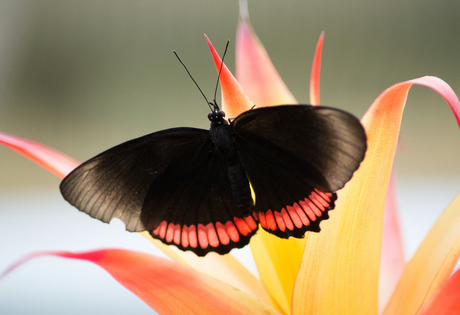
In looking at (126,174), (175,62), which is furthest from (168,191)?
(175,62)

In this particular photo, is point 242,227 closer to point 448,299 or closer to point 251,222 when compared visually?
point 251,222

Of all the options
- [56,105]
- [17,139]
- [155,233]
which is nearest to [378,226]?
[155,233]

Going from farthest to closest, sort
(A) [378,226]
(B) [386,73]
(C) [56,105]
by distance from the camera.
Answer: (C) [56,105] < (B) [386,73] < (A) [378,226]

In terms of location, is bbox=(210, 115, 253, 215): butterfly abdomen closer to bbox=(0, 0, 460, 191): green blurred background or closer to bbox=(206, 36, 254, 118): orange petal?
bbox=(206, 36, 254, 118): orange petal

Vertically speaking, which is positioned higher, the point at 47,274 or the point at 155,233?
the point at 155,233

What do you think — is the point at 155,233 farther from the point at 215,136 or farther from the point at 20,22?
the point at 20,22

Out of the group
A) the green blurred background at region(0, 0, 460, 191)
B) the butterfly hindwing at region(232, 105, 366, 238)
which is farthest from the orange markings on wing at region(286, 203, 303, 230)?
the green blurred background at region(0, 0, 460, 191)

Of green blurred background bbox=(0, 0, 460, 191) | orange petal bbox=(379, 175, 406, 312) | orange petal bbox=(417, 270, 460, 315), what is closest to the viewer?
orange petal bbox=(417, 270, 460, 315)
